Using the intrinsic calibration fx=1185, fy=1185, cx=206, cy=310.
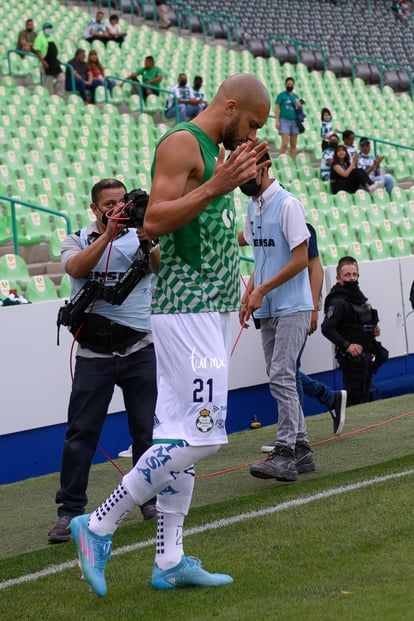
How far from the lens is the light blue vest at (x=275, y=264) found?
6836mm

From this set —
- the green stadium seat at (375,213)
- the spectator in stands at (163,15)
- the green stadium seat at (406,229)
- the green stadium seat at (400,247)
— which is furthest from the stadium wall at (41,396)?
the spectator in stands at (163,15)

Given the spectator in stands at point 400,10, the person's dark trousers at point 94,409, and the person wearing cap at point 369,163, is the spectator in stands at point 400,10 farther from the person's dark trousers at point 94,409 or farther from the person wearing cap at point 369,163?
the person's dark trousers at point 94,409

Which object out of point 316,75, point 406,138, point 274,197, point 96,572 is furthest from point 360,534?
point 316,75

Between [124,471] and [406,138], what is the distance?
1668 centimetres

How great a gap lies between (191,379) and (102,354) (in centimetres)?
162

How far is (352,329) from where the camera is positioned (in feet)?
35.7

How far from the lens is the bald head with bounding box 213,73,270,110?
179 inches

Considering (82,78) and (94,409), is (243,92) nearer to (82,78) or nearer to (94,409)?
(94,409)

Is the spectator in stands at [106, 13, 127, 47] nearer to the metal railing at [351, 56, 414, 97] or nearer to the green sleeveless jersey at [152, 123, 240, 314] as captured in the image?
the metal railing at [351, 56, 414, 97]

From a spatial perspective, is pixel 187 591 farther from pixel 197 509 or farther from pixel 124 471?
pixel 124 471

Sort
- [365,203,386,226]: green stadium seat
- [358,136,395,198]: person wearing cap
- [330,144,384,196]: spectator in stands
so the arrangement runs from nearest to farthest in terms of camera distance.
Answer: [365,203,386,226]: green stadium seat
[330,144,384,196]: spectator in stands
[358,136,395,198]: person wearing cap

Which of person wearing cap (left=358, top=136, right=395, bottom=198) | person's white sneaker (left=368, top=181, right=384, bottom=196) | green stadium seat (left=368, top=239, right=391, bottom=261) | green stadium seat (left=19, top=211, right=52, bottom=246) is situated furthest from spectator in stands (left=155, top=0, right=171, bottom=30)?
green stadium seat (left=19, top=211, right=52, bottom=246)

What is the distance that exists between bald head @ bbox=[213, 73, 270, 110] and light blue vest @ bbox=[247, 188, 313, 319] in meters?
2.25

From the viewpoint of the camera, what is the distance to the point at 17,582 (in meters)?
5.01
